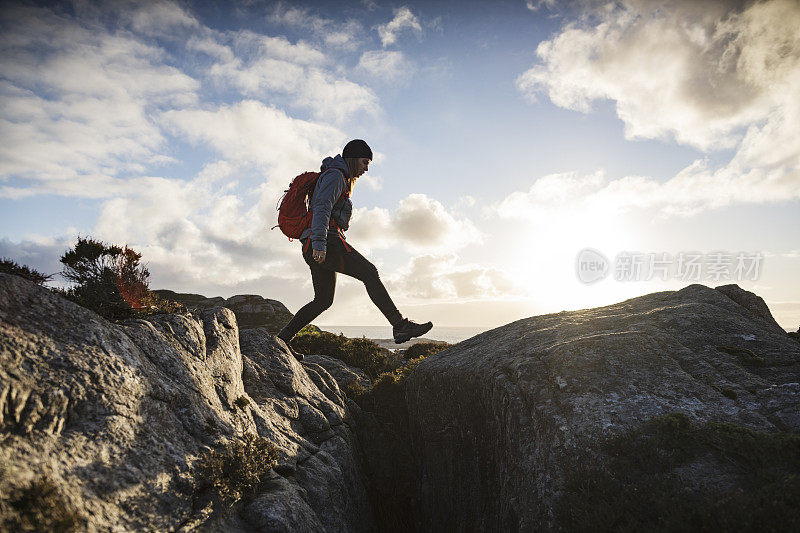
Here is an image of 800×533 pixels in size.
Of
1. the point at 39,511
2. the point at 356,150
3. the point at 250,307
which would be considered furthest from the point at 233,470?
the point at 250,307

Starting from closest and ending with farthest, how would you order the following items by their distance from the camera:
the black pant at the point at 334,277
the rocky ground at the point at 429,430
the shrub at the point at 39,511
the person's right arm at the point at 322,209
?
the shrub at the point at 39,511 → the rocky ground at the point at 429,430 → the person's right arm at the point at 322,209 → the black pant at the point at 334,277

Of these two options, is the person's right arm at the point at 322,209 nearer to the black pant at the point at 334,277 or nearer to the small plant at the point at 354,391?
the black pant at the point at 334,277

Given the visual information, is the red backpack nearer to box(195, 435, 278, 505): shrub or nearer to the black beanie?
the black beanie

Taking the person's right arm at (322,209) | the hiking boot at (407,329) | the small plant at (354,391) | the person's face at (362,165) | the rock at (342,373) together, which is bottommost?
the small plant at (354,391)

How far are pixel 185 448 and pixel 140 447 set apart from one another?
568mm

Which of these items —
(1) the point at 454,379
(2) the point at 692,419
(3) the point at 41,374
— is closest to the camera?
(3) the point at 41,374

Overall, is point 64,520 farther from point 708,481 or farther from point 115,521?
point 708,481

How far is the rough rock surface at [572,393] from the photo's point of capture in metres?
4.98

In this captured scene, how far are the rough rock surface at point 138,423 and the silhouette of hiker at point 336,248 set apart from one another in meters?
2.42

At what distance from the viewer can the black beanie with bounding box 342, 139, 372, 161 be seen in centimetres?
913

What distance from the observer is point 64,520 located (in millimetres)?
2988

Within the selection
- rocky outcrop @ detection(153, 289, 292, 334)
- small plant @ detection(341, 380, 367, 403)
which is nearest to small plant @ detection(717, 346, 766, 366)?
small plant @ detection(341, 380, 367, 403)

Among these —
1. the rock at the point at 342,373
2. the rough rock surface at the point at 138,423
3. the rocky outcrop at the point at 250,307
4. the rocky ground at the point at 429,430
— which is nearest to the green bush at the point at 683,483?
the rocky ground at the point at 429,430

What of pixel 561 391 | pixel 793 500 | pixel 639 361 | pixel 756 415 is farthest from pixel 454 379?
pixel 793 500
